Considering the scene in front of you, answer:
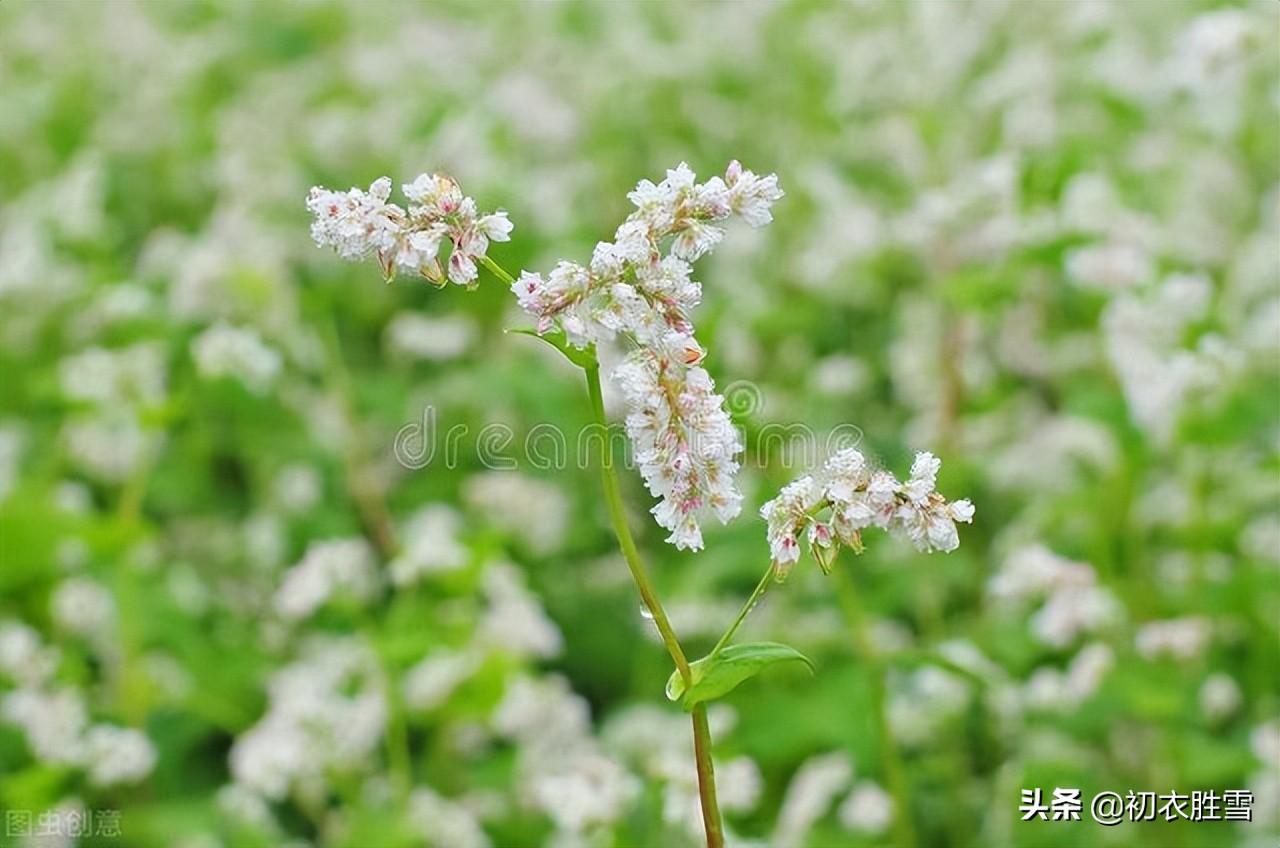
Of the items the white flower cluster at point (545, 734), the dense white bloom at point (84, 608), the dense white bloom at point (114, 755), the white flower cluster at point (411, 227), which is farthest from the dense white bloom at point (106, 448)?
the white flower cluster at point (411, 227)

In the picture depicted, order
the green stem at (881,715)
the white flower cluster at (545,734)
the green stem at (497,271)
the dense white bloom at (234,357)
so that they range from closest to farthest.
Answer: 1. the green stem at (497,271)
2. the green stem at (881,715)
3. the white flower cluster at (545,734)
4. the dense white bloom at (234,357)

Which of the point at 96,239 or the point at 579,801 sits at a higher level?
the point at 96,239

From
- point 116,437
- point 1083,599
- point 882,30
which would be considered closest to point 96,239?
point 116,437

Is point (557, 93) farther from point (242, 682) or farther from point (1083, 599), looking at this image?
point (1083, 599)

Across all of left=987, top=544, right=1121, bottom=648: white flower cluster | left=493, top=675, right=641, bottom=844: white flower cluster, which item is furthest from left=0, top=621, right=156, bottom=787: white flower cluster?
left=987, top=544, right=1121, bottom=648: white flower cluster

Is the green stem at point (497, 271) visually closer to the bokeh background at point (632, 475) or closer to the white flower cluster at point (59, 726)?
the bokeh background at point (632, 475)

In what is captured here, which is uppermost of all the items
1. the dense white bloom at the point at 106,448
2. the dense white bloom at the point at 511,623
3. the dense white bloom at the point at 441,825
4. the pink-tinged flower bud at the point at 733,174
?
the dense white bloom at the point at 106,448

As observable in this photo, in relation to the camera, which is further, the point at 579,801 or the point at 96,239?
the point at 96,239
